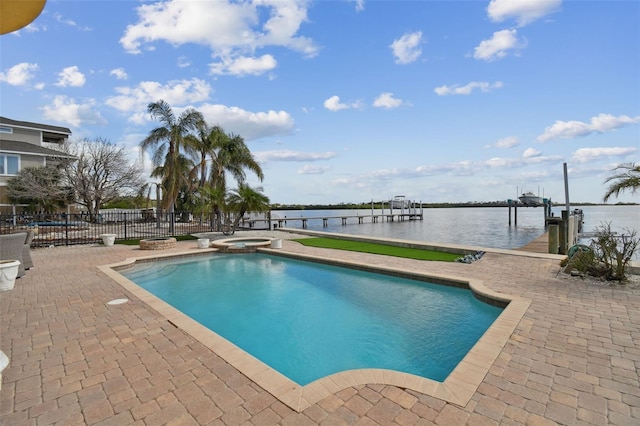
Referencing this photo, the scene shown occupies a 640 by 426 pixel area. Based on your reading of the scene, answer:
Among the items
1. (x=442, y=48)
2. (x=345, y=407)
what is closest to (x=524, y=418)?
(x=345, y=407)

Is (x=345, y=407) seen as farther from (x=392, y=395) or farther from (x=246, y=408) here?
(x=246, y=408)

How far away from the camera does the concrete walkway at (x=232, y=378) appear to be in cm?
257

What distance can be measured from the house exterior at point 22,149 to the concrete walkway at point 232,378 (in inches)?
1069

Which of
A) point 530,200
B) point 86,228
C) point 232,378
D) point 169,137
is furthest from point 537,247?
point 530,200

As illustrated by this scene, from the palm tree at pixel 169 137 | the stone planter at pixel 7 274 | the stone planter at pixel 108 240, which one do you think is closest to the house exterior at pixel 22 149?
the palm tree at pixel 169 137

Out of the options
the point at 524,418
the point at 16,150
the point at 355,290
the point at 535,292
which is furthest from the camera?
the point at 16,150

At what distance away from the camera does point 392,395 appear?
112 inches

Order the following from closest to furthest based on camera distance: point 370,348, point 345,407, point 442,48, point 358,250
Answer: point 345,407 → point 370,348 → point 442,48 → point 358,250

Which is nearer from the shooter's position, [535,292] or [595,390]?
[595,390]

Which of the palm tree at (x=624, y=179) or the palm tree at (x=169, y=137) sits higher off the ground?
the palm tree at (x=169, y=137)

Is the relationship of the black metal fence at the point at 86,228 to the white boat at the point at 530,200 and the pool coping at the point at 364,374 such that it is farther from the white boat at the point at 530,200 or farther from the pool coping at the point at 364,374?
the white boat at the point at 530,200

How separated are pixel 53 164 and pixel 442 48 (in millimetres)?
29627

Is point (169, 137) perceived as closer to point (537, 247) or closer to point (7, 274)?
point (7, 274)

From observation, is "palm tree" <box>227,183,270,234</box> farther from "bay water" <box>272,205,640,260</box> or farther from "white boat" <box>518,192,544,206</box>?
"white boat" <box>518,192,544,206</box>
